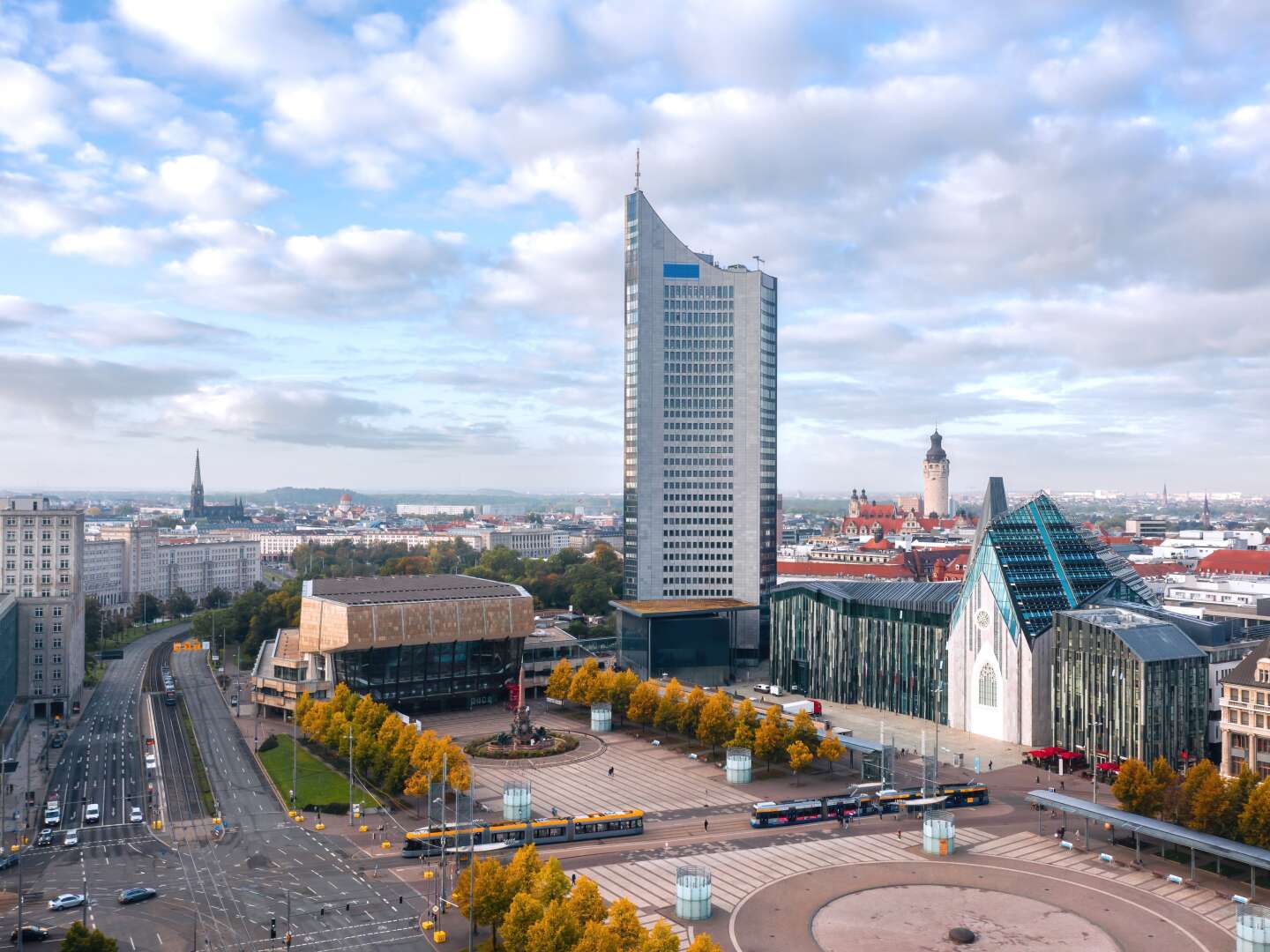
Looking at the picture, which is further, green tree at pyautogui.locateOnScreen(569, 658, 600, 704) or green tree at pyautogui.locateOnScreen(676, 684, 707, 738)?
green tree at pyautogui.locateOnScreen(569, 658, 600, 704)

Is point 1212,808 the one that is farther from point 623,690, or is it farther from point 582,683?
point 582,683

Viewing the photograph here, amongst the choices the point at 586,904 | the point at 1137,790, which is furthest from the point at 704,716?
the point at 586,904

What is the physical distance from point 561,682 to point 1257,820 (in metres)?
92.0

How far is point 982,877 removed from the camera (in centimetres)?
8425

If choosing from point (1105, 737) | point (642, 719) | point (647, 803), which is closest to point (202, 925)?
point (647, 803)

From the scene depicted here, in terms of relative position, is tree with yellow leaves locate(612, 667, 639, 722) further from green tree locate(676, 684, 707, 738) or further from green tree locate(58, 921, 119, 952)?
green tree locate(58, 921, 119, 952)

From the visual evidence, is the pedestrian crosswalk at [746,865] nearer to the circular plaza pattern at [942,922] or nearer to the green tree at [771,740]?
A: the circular plaza pattern at [942,922]

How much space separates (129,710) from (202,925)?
92.4 meters

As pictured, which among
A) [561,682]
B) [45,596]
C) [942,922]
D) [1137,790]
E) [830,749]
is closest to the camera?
[942,922]

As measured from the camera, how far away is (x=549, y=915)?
62.0 m

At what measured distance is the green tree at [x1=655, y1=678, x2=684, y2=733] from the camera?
133 m

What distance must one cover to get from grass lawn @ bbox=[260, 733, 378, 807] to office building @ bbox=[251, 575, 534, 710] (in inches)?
733

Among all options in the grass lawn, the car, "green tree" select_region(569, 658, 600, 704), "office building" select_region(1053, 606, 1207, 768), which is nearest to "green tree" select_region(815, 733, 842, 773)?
"office building" select_region(1053, 606, 1207, 768)

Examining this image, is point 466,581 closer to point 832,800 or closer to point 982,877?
point 832,800
